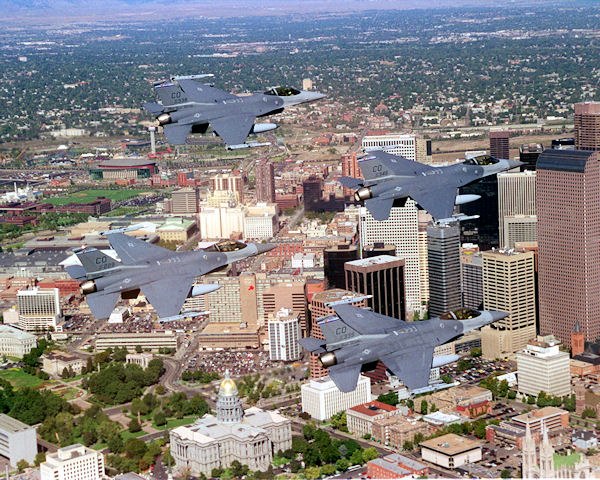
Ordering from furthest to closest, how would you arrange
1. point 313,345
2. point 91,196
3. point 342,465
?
point 91,196
point 342,465
point 313,345

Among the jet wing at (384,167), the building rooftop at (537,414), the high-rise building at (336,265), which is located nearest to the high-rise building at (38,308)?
the high-rise building at (336,265)

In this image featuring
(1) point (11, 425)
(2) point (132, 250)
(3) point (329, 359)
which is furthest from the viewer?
(1) point (11, 425)

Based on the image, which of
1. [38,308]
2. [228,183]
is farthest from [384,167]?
[228,183]

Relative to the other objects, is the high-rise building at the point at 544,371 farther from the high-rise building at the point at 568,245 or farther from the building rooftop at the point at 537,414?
the high-rise building at the point at 568,245

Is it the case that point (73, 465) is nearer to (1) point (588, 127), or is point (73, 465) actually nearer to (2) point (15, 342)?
(2) point (15, 342)

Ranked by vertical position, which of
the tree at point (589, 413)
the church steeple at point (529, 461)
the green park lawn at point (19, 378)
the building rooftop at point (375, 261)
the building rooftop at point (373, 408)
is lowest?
the green park lawn at point (19, 378)

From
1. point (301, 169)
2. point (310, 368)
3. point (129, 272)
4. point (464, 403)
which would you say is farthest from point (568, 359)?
point (301, 169)
